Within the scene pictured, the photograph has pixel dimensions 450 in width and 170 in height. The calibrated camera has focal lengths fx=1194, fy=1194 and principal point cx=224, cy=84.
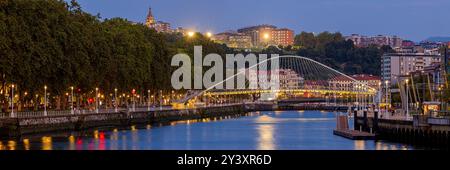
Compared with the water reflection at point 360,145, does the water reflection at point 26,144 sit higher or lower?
higher

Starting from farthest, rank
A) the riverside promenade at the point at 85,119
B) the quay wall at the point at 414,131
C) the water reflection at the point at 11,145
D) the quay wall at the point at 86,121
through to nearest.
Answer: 1. the riverside promenade at the point at 85,119
2. the quay wall at the point at 86,121
3. the quay wall at the point at 414,131
4. the water reflection at the point at 11,145

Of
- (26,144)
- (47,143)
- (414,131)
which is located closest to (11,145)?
(26,144)

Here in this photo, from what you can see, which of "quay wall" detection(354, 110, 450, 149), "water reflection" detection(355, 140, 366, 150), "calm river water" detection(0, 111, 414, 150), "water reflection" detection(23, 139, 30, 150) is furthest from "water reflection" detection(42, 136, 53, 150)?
"quay wall" detection(354, 110, 450, 149)

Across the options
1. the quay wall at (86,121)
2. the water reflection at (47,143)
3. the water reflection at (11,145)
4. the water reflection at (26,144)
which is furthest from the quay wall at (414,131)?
the water reflection at (11,145)

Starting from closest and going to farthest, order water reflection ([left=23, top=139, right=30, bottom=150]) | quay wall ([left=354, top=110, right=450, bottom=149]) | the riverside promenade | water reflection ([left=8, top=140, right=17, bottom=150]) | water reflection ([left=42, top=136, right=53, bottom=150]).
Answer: water reflection ([left=8, top=140, right=17, bottom=150]), quay wall ([left=354, top=110, right=450, bottom=149]), water reflection ([left=23, top=139, right=30, bottom=150]), water reflection ([left=42, top=136, right=53, bottom=150]), the riverside promenade

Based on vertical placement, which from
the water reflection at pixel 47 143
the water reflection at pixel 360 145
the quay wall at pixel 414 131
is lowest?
the water reflection at pixel 360 145

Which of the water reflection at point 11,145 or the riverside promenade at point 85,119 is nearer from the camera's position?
the water reflection at point 11,145

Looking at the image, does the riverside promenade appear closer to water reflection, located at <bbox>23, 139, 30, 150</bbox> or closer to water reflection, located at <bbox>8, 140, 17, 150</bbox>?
water reflection, located at <bbox>23, 139, 30, 150</bbox>

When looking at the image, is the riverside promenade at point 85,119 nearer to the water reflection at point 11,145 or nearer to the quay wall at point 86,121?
the quay wall at point 86,121

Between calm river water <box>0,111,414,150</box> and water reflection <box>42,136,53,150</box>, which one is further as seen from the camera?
calm river water <box>0,111,414,150</box>
